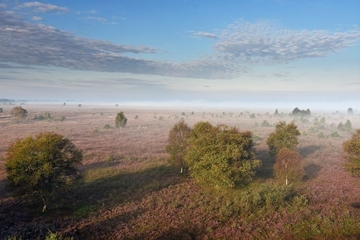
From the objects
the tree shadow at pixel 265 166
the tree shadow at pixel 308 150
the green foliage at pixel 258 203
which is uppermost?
the tree shadow at pixel 308 150

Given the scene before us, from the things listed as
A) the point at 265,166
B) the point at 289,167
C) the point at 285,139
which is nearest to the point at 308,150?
the point at 285,139

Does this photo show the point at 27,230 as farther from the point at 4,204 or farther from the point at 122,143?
the point at 122,143

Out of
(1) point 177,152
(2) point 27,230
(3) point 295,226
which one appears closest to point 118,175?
(1) point 177,152

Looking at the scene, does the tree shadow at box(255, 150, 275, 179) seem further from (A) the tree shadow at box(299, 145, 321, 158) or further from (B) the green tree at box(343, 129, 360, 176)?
(B) the green tree at box(343, 129, 360, 176)

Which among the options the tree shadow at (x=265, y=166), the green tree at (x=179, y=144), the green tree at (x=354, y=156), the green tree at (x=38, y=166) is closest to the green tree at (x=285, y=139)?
the tree shadow at (x=265, y=166)

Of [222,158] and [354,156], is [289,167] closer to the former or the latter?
[354,156]

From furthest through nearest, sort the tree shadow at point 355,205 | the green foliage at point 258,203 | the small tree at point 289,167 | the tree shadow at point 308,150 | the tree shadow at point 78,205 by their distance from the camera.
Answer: the tree shadow at point 308,150 < the small tree at point 289,167 < the tree shadow at point 355,205 < the green foliage at point 258,203 < the tree shadow at point 78,205

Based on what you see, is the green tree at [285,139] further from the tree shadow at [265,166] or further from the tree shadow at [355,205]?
the tree shadow at [355,205]
